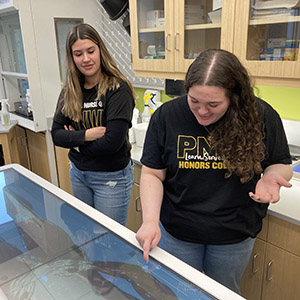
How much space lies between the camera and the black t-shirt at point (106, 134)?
4.66ft

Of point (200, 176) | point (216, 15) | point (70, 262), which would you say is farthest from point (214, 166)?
point (216, 15)

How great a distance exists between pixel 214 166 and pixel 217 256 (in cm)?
31

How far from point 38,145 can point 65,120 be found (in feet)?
4.70

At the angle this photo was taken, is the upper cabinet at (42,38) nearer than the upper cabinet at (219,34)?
No

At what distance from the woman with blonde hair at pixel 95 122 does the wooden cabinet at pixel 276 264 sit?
67cm

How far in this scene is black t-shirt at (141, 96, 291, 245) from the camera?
3.21 feet

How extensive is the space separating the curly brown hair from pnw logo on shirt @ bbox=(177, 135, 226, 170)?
2 cm

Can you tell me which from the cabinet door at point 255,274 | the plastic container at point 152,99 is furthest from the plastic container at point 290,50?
the plastic container at point 152,99

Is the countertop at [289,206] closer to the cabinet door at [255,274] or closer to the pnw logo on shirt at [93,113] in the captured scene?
the cabinet door at [255,274]

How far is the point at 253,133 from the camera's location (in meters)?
0.93

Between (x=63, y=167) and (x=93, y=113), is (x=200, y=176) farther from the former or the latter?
(x=63, y=167)

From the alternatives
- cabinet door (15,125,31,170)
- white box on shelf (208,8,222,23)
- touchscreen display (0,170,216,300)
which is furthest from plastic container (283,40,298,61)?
cabinet door (15,125,31,170)

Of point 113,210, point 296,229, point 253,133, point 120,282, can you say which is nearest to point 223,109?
point 253,133

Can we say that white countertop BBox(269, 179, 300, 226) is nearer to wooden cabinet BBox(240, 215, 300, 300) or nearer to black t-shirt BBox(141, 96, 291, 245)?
wooden cabinet BBox(240, 215, 300, 300)
